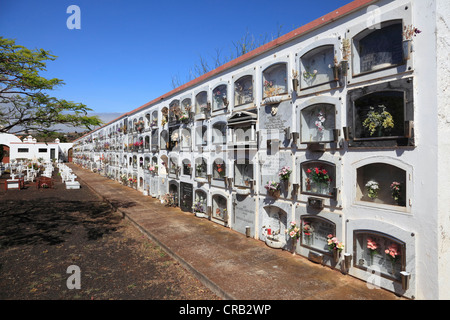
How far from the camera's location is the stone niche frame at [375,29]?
17.2 feet

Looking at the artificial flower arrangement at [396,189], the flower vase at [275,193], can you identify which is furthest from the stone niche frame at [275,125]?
the artificial flower arrangement at [396,189]

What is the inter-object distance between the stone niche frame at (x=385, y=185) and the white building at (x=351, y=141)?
0.9 inches

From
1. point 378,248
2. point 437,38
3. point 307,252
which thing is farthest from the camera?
point 307,252

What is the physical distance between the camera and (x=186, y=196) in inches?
533

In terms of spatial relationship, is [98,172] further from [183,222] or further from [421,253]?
[421,253]

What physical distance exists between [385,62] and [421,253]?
162 inches

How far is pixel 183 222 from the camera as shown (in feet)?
36.7

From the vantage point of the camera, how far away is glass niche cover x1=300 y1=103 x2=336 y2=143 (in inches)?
270

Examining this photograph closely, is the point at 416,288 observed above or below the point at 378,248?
below

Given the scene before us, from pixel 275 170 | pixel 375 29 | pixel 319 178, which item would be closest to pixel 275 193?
pixel 275 170

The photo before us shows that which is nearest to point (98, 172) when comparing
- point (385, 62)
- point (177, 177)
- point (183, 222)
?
point (177, 177)

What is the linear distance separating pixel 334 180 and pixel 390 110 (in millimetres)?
2097

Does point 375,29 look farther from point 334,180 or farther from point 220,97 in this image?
point 220,97
